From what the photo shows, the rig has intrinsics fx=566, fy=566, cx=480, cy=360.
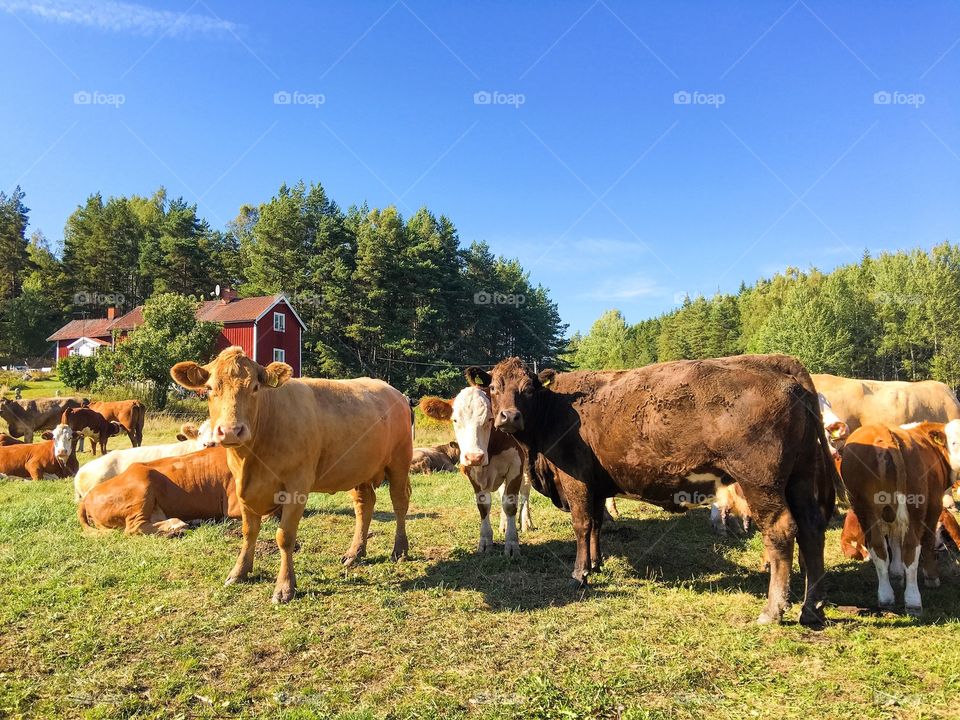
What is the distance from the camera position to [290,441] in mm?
5848

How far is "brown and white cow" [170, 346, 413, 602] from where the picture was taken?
5.29 m

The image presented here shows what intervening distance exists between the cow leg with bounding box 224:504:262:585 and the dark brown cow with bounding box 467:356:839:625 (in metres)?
2.83

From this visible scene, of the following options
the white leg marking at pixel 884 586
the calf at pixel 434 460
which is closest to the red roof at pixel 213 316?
the calf at pixel 434 460

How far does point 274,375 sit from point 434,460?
11423mm

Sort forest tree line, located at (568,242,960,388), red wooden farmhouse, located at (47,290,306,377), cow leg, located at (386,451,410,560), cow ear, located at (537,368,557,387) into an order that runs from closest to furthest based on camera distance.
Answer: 1. cow ear, located at (537,368,557,387)
2. cow leg, located at (386,451,410,560)
3. red wooden farmhouse, located at (47,290,306,377)
4. forest tree line, located at (568,242,960,388)

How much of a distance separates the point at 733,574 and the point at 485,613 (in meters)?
3.15

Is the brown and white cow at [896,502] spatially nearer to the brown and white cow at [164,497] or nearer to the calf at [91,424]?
the brown and white cow at [164,497]

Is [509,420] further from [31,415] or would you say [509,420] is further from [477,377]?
[31,415]

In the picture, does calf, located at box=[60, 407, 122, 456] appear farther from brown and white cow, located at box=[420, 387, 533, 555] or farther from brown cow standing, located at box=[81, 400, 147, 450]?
brown and white cow, located at box=[420, 387, 533, 555]

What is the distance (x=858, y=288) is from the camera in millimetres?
65438

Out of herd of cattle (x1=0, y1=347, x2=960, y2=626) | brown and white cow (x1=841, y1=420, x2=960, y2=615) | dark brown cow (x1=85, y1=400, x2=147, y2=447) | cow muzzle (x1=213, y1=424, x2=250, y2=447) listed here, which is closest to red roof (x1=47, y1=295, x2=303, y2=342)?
dark brown cow (x1=85, y1=400, x2=147, y2=447)

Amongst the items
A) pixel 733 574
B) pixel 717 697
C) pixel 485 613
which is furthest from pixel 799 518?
pixel 485 613

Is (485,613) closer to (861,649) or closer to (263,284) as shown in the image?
(861,649)

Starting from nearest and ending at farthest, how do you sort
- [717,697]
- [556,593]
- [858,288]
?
1. [717,697]
2. [556,593]
3. [858,288]
